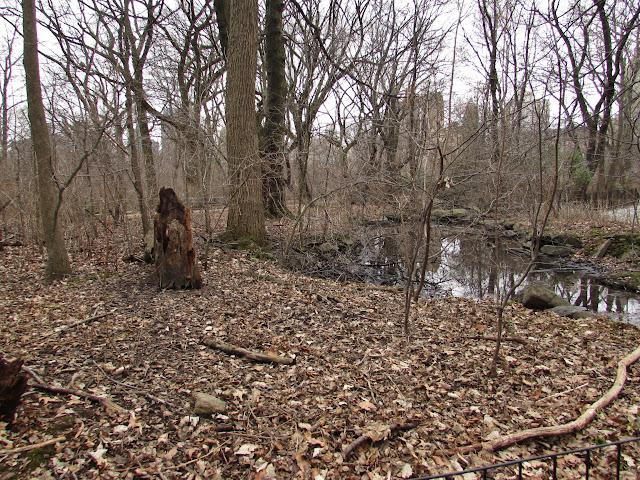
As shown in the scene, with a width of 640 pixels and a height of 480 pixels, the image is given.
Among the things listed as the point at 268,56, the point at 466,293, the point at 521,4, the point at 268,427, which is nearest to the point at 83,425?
the point at 268,427

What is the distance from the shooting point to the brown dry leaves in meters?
2.37

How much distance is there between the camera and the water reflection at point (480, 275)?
7.22m

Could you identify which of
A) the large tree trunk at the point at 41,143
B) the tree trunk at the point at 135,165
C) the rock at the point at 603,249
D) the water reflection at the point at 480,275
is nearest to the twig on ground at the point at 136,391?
the large tree trunk at the point at 41,143

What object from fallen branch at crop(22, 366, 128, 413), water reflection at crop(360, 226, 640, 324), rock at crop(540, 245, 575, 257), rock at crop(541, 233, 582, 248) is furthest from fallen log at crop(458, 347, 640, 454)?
rock at crop(541, 233, 582, 248)

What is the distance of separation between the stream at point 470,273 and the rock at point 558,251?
11.4 inches

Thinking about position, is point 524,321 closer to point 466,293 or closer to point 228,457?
point 466,293

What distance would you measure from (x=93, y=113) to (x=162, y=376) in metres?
5.58

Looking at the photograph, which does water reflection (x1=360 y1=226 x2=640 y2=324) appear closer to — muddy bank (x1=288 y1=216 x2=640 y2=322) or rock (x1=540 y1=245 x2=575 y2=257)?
muddy bank (x1=288 y1=216 x2=640 y2=322)

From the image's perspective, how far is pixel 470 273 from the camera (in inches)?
368

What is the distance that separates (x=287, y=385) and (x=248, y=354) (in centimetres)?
59

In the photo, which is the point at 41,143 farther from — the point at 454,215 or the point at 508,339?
the point at 454,215

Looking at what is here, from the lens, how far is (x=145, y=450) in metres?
2.34

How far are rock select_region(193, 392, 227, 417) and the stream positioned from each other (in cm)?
444

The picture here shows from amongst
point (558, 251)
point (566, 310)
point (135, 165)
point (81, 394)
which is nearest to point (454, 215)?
point (558, 251)
